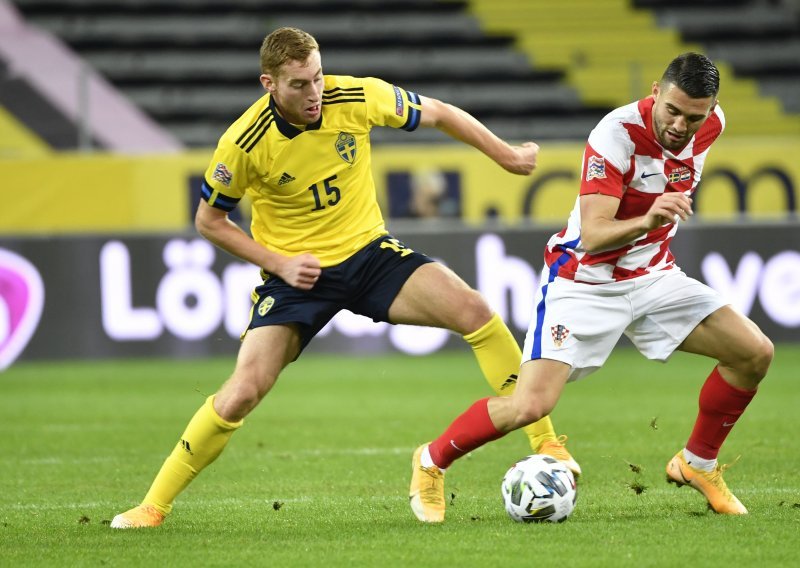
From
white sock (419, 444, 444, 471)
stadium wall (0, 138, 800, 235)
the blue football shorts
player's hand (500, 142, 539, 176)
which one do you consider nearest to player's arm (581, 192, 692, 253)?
player's hand (500, 142, 539, 176)

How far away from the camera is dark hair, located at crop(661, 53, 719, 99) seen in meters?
5.11

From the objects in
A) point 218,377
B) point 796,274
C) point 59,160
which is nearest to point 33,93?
point 59,160

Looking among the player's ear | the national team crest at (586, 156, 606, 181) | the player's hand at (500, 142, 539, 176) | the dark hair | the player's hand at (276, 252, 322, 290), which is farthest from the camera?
the player's hand at (500, 142, 539, 176)

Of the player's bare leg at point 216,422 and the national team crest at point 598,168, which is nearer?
the national team crest at point 598,168

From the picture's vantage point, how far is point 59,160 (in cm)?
1559

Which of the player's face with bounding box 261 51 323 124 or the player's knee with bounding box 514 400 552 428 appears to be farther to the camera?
the player's face with bounding box 261 51 323 124

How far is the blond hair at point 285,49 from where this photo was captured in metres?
5.46

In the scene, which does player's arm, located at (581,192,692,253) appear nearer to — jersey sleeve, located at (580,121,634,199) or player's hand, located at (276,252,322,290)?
jersey sleeve, located at (580,121,634,199)

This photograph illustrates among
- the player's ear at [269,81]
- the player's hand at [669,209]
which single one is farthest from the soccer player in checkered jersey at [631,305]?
the player's ear at [269,81]

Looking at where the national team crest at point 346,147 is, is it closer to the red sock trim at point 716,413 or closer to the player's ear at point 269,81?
the player's ear at point 269,81

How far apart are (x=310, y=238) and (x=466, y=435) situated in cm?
106

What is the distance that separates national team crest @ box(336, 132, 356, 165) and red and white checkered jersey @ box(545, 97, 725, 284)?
2.98 ft

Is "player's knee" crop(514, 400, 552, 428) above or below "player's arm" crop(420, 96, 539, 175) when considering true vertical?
below

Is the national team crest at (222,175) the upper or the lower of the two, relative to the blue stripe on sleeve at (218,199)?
upper
